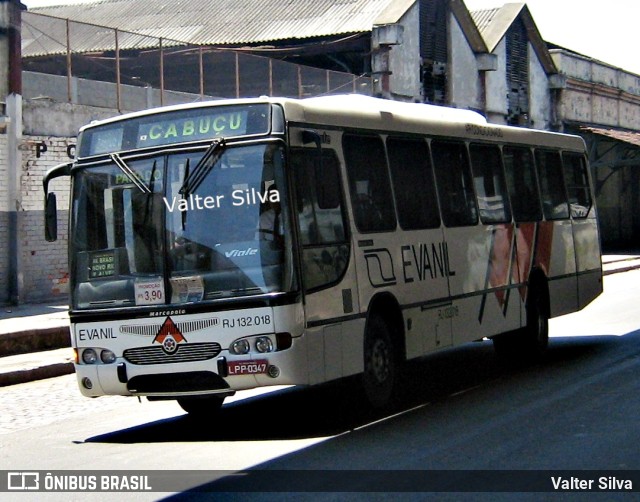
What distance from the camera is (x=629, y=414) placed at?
10.6 m

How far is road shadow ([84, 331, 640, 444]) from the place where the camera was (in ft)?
34.9

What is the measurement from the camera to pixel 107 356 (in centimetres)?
1060

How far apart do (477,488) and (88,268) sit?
441cm

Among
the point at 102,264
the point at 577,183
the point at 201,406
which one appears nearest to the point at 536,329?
Answer: the point at 577,183

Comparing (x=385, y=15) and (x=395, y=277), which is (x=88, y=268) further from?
(x=385, y=15)

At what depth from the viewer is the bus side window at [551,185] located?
53.7 ft

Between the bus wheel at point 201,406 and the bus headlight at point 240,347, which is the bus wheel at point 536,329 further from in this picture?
the bus headlight at point 240,347

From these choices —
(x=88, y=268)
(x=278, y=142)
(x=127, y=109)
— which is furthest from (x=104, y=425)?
(x=127, y=109)

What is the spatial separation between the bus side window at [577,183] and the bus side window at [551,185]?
25 cm

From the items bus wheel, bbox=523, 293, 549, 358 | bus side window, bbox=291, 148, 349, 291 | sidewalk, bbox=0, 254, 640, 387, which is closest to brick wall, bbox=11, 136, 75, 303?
sidewalk, bbox=0, 254, 640, 387

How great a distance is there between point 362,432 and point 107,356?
222cm

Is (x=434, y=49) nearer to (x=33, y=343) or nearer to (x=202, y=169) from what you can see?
(x=33, y=343)

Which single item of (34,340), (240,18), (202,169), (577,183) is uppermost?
(240,18)

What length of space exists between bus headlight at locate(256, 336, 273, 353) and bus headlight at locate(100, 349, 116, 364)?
4.37 ft
